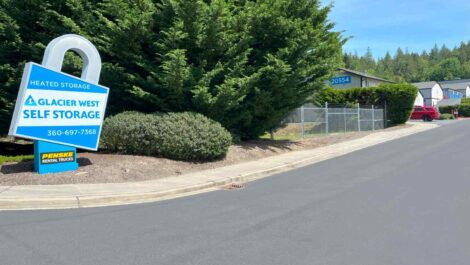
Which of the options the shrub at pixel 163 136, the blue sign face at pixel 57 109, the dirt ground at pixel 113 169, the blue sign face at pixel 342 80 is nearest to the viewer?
the blue sign face at pixel 57 109

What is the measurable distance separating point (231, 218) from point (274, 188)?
3087 mm

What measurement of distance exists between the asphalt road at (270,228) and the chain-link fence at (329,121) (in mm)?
13815

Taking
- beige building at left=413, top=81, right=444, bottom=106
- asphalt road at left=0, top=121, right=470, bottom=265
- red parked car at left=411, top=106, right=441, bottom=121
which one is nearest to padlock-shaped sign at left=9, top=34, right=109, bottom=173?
asphalt road at left=0, top=121, right=470, bottom=265

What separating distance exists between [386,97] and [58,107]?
27.0m

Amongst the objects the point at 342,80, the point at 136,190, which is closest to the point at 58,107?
the point at 136,190

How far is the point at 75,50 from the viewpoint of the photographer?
11648mm

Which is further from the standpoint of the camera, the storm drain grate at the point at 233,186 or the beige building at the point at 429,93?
the beige building at the point at 429,93

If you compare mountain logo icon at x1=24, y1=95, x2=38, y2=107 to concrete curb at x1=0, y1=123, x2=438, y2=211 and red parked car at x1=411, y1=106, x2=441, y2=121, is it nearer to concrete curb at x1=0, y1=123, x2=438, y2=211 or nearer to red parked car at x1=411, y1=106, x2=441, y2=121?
concrete curb at x1=0, y1=123, x2=438, y2=211

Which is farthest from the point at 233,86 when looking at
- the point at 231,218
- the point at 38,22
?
the point at 231,218

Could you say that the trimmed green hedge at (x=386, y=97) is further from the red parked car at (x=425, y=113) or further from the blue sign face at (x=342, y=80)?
the red parked car at (x=425, y=113)

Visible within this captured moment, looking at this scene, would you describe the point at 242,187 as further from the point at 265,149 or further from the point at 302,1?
the point at 302,1

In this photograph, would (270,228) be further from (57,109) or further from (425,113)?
(425,113)

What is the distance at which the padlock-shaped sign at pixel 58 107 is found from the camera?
1009 cm

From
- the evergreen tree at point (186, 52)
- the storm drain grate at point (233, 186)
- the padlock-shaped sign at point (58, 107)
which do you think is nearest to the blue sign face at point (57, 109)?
the padlock-shaped sign at point (58, 107)
